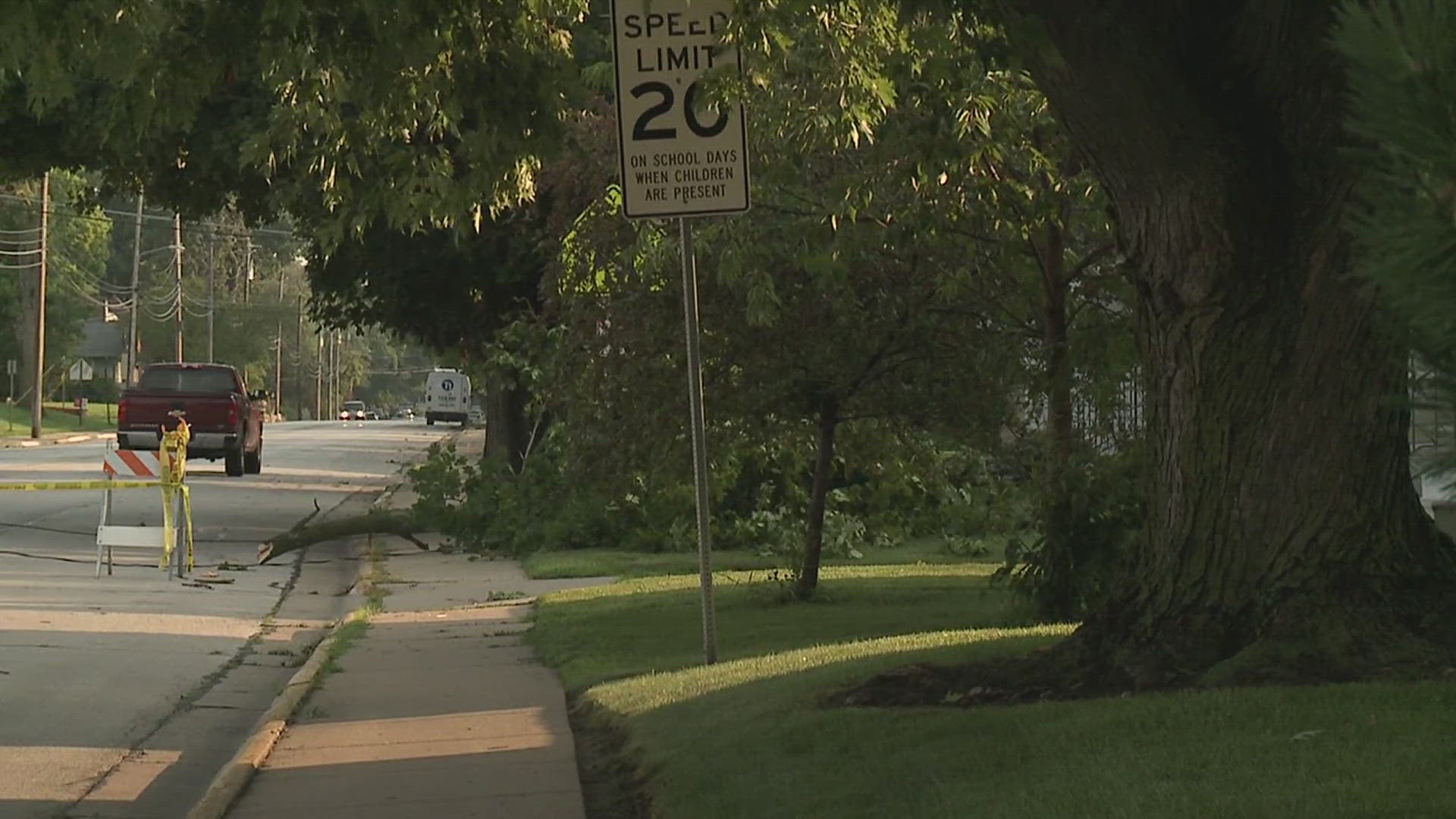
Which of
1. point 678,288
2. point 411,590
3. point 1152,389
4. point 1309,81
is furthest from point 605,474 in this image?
point 1309,81

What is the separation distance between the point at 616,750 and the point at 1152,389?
3.19 metres

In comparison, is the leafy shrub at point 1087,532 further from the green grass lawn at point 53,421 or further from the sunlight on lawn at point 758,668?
the green grass lawn at point 53,421

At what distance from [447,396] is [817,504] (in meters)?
90.9

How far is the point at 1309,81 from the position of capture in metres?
7.94

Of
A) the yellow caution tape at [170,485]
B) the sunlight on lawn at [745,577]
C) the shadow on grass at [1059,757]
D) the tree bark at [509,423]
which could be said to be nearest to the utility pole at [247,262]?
the tree bark at [509,423]

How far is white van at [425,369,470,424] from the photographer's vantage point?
339 ft

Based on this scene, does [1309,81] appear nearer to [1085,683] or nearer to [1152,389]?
[1152,389]

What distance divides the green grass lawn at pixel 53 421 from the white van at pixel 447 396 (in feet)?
54.6

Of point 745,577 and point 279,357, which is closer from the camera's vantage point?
point 745,577

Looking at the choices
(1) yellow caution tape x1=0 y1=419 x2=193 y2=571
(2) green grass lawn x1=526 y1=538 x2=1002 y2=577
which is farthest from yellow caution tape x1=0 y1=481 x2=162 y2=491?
(2) green grass lawn x1=526 y1=538 x2=1002 y2=577

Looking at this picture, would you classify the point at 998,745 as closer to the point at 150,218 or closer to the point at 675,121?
the point at 675,121

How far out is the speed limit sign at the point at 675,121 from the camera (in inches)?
425

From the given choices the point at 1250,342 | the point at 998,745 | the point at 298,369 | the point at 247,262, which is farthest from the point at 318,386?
the point at 998,745

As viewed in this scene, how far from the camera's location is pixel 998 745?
7.21 metres
